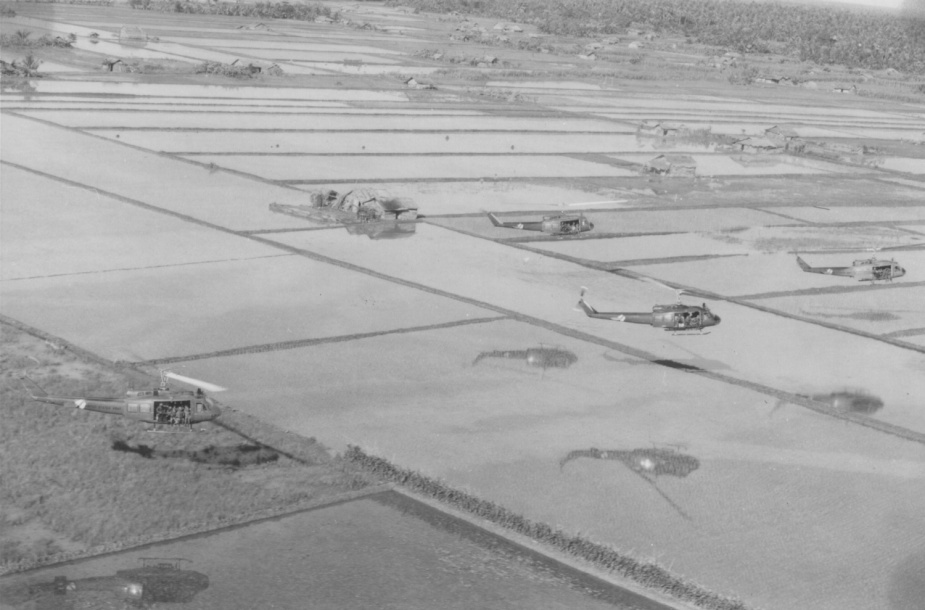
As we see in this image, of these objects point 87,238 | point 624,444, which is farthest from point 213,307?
point 624,444

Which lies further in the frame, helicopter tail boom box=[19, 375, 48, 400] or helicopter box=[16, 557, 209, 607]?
helicopter tail boom box=[19, 375, 48, 400]

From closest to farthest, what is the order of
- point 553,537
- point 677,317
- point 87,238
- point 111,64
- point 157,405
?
point 553,537, point 157,405, point 677,317, point 87,238, point 111,64

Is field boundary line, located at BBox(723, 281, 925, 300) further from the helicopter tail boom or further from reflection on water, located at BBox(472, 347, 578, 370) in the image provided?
the helicopter tail boom

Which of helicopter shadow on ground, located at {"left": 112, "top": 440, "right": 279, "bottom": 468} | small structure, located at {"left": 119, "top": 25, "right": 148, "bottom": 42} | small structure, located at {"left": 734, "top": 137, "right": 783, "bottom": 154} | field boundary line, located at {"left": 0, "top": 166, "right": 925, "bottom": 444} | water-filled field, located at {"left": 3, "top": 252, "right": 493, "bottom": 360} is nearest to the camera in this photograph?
helicopter shadow on ground, located at {"left": 112, "top": 440, "right": 279, "bottom": 468}

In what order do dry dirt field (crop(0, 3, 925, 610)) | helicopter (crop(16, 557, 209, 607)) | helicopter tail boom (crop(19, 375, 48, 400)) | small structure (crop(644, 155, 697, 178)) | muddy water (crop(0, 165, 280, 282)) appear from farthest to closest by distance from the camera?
small structure (crop(644, 155, 697, 178)) < muddy water (crop(0, 165, 280, 282)) < helicopter tail boom (crop(19, 375, 48, 400)) < dry dirt field (crop(0, 3, 925, 610)) < helicopter (crop(16, 557, 209, 607))

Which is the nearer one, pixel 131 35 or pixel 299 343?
pixel 299 343

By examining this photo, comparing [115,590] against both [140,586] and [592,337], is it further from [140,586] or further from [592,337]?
[592,337]

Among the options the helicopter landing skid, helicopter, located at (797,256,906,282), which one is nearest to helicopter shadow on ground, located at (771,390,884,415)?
helicopter, located at (797,256,906,282)

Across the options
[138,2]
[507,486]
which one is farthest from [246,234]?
[138,2]

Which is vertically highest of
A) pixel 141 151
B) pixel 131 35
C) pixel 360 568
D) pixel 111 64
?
pixel 131 35
